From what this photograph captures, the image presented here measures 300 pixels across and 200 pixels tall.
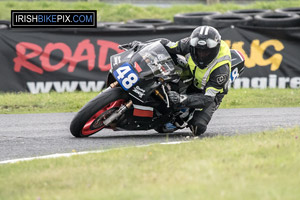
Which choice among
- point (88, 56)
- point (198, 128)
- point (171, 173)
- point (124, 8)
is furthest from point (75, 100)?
point (124, 8)

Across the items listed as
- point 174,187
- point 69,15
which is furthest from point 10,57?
point 174,187

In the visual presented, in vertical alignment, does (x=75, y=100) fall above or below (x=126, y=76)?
below

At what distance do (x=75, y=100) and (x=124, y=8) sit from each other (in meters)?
9.44

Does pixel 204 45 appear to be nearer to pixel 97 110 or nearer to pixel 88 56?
pixel 97 110

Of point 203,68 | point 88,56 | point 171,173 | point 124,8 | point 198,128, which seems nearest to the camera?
point 171,173

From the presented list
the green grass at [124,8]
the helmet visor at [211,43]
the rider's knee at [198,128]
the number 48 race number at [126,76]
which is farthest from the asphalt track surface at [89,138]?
the green grass at [124,8]

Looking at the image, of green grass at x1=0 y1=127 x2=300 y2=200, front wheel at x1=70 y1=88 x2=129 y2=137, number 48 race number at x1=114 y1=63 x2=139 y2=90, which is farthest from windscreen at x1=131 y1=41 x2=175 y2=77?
green grass at x1=0 y1=127 x2=300 y2=200

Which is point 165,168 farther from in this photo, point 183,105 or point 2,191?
point 183,105

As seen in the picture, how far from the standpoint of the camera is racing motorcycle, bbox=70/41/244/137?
7633 millimetres

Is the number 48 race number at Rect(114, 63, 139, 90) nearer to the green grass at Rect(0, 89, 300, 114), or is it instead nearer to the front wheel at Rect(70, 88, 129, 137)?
the front wheel at Rect(70, 88, 129, 137)

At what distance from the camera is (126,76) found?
7617 mm

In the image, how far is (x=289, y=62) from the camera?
46.4ft

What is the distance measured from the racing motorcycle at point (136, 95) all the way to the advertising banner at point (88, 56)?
5650mm

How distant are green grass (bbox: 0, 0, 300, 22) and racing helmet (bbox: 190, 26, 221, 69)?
13.1 metres
